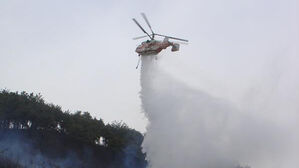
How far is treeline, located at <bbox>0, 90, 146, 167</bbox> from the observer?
8200 cm

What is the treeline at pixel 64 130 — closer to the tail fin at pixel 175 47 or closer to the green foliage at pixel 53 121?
the green foliage at pixel 53 121

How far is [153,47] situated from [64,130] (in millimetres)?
37838

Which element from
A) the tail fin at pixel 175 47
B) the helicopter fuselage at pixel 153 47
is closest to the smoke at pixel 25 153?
the helicopter fuselage at pixel 153 47

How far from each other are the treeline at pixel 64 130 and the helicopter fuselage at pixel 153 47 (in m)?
32.6

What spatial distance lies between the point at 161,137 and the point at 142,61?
38.2 feet

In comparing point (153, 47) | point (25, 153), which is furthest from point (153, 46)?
point (25, 153)

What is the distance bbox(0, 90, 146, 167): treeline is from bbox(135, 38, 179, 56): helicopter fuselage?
32.6m

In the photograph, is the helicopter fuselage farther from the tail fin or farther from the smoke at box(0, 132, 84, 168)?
the smoke at box(0, 132, 84, 168)

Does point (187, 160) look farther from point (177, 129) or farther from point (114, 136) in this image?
point (114, 136)

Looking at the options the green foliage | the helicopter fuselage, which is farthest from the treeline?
the helicopter fuselage

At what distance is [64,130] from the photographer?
87938 millimetres

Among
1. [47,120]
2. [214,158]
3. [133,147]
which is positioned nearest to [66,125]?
[47,120]

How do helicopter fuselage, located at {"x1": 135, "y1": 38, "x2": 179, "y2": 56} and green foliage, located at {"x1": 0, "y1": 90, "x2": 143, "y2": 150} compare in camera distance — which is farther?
green foliage, located at {"x1": 0, "y1": 90, "x2": 143, "y2": 150}

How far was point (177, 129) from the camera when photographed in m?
64.4
